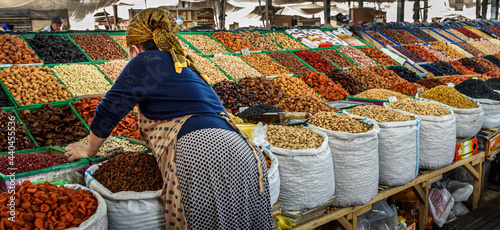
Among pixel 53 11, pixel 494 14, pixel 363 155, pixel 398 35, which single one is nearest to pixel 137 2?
pixel 53 11

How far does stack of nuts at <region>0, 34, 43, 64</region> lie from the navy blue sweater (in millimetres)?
2133

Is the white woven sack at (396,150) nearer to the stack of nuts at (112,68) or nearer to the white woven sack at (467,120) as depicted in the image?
the white woven sack at (467,120)

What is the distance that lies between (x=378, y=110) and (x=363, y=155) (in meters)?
0.63

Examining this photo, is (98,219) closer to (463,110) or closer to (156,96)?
(156,96)

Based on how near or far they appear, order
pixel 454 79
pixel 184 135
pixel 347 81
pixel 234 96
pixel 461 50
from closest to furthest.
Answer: pixel 184 135 < pixel 234 96 < pixel 347 81 < pixel 454 79 < pixel 461 50

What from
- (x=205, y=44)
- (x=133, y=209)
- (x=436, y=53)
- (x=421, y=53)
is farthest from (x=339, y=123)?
(x=436, y=53)

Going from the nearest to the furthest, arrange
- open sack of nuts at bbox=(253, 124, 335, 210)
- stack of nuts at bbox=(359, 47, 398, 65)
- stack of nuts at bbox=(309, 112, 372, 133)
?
open sack of nuts at bbox=(253, 124, 335, 210) < stack of nuts at bbox=(309, 112, 372, 133) < stack of nuts at bbox=(359, 47, 398, 65)

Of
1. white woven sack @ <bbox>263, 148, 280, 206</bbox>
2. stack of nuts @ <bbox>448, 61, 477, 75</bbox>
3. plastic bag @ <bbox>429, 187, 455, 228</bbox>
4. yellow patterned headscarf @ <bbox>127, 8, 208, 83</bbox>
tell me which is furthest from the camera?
stack of nuts @ <bbox>448, 61, 477, 75</bbox>

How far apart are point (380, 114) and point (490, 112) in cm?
173

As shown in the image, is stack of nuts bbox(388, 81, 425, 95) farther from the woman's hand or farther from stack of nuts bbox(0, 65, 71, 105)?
the woman's hand

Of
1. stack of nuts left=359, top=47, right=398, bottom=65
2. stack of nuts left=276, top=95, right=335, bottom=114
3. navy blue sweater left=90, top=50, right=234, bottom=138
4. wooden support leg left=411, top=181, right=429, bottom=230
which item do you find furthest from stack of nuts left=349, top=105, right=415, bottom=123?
stack of nuts left=359, top=47, right=398, bottom=65

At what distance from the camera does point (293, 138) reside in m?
2.20

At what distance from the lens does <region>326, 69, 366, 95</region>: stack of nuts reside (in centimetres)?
450

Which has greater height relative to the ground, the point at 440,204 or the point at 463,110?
the point at 463,110
